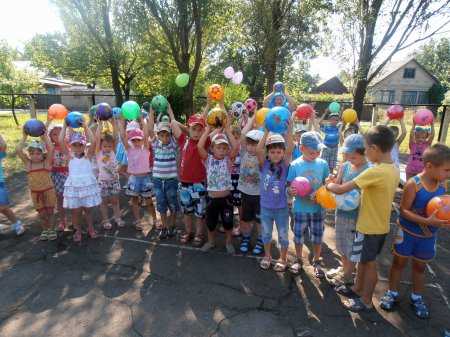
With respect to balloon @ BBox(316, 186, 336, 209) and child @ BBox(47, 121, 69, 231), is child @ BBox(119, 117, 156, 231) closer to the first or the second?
child @ BBox(47, 121, 69, 231)

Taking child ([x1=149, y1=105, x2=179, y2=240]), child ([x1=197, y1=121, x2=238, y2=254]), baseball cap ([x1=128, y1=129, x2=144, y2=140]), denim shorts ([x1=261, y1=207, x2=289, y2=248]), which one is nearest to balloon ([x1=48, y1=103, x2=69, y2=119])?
baseball cap ([x1=128, y1=129, x2=144, y2=140])

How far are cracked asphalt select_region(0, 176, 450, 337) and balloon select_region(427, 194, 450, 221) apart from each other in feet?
3.50

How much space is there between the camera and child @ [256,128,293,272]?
3672 mm

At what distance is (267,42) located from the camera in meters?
10.8

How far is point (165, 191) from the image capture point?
15.0 ft

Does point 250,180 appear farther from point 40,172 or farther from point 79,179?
point 40,172

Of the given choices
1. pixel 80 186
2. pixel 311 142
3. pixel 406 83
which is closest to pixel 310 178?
pixel 311 142

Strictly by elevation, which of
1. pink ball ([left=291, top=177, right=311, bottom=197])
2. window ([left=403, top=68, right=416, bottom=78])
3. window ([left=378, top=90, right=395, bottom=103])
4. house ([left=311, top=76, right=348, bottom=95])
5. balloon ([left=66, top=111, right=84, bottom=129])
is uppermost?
window ([left=403, top=68, right=416, bottom=78])

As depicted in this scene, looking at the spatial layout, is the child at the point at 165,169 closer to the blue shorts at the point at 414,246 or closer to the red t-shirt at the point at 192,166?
the red t-shirt at the point at 192,166

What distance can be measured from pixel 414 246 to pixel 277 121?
1786 millimetres

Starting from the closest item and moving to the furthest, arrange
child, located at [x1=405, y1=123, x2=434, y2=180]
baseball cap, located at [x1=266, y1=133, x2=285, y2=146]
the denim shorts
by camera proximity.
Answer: baseball cap, located at [x1=266, y1=133, x2=285, y2=146]
the denim shorts
child, located at [x1=405, y1=123, x2=434, y2=180]

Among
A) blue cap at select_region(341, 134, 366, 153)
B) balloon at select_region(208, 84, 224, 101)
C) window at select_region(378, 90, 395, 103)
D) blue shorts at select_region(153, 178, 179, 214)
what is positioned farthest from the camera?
window at select_region(378, 90, 395, 103)

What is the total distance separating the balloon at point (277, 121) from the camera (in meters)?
3.56

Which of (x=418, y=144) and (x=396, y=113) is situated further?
(x=418, y=144)
